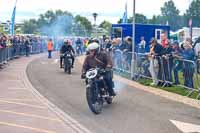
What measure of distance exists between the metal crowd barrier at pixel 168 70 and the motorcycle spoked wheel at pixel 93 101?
13.4 feet

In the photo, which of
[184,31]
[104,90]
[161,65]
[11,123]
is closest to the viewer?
[11,123]

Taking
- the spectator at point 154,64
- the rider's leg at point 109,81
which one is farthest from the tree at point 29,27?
the rider's leg at point 109,81

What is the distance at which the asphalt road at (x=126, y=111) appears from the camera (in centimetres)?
1064

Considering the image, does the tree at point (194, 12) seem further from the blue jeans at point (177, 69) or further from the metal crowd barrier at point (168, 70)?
the blue jeans at point (177, 69)

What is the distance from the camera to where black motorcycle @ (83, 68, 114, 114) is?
40.0 ft

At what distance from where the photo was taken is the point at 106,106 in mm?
13664

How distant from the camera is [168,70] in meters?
17.7

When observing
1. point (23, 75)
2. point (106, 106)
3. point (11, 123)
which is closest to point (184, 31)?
point (23, 75)

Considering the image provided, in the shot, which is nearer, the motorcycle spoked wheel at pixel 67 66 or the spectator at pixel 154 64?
the spectator at pixel 154 64

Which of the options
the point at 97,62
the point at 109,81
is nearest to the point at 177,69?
the point at 109,81

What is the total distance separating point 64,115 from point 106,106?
1975 mm

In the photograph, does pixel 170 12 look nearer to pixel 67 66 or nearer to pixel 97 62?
pixel 67 66

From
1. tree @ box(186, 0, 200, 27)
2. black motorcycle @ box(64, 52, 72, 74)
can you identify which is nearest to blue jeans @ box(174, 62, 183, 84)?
black motorcycle @ box(64, 52, 72, 74)

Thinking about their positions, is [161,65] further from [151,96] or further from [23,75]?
[23,75]
